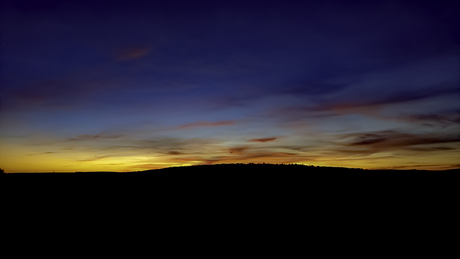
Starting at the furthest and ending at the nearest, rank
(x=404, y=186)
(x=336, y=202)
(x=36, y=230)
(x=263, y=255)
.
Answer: (x=404, y=186)
(x=336, y=202)
(x=36, y=230)
(x=263, y=255)

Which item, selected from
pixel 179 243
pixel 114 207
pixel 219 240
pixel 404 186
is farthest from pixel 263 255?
pixel 404 186

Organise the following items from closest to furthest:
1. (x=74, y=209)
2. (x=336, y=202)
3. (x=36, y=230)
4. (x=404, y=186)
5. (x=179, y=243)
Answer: (x=179, y=243) → (x=36, y=230) → (x=74, y=209) → (x=336, y=202) → (x=404, y=186)

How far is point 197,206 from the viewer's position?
1758 cm

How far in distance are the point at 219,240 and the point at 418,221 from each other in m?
10.1

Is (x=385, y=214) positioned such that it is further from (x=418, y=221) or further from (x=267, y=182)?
(x=267, y=182)

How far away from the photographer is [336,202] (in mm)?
18562

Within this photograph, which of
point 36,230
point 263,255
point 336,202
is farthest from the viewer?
point 336,202

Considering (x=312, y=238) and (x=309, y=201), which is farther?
(x=309, y=201)

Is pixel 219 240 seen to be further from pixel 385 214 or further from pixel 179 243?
pixel 385 214

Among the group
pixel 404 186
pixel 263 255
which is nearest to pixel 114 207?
pixel 263 255

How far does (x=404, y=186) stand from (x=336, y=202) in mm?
7816

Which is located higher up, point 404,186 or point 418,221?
point 404,186

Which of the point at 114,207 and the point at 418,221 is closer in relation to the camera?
the point at 418,221

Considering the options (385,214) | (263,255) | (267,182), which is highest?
(267,182)
